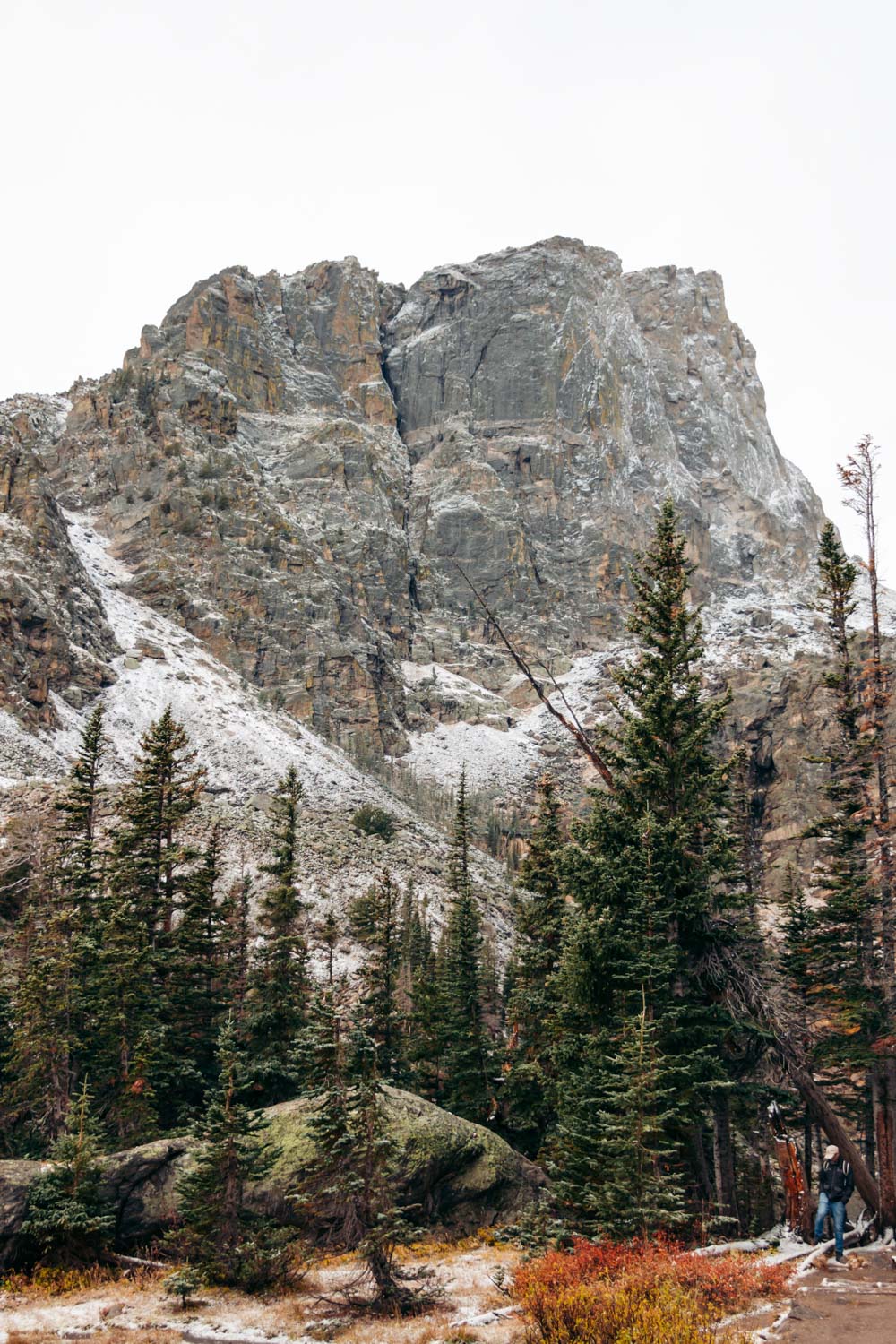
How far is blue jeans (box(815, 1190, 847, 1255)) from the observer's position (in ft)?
48.3

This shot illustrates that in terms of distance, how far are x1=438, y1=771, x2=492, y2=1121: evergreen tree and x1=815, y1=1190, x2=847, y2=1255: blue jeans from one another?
14.8m

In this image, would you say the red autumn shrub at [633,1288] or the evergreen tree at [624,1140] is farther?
the evergreen tree at [624,1140]

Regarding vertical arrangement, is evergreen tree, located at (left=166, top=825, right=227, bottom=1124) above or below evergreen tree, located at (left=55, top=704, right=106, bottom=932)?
below

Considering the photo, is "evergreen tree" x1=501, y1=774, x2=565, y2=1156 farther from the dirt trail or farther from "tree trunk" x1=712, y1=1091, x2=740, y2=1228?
the dirt trail

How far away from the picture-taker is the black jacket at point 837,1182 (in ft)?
50.0

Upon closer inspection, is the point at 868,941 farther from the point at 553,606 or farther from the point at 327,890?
the point at 553,606

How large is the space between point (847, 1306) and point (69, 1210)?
43.1 ft

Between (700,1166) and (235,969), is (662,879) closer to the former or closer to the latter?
(700,1166)

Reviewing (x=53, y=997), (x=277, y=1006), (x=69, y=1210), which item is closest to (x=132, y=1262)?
(x=69, y=1210)

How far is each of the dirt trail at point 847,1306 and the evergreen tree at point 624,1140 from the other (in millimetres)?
2197

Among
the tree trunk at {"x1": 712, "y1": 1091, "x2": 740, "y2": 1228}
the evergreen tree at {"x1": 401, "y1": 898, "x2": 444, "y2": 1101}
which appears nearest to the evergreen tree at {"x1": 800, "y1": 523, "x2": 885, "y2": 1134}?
the tree trunk at {"x1": 712, "y1": 1091, "x2": 740, "y2": 1228}

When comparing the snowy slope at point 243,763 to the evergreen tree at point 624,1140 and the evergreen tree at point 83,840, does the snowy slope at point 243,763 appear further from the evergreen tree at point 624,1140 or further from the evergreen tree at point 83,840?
the evergreen tree at point 624,1140

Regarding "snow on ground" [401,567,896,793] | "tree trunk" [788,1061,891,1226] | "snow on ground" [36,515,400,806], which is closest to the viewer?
"tree trunk" [788,1061,891,1226]

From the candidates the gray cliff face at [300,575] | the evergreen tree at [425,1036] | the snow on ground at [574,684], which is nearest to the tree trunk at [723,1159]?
the evergreen tree at [425,1036]
